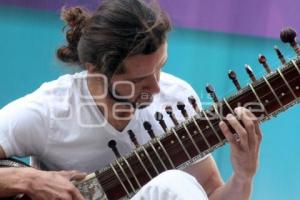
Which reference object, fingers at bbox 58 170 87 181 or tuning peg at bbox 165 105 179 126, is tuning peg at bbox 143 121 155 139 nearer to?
tuning peg at bbox 165 105 179 126

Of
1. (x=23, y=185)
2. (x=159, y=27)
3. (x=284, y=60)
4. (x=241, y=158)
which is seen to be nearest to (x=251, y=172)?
(x=241, y=158)

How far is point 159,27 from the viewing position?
1046 millimetres

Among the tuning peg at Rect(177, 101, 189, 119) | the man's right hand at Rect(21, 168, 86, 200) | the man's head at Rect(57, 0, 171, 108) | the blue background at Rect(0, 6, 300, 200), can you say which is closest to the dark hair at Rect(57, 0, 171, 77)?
the man's head at Rect(57, 0, 171, 108)

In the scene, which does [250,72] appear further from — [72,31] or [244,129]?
[72,31]

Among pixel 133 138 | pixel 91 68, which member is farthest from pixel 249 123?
pixel 91 68

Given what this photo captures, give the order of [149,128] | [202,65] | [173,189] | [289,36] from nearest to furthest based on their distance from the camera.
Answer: [173,189], [289,36], [149,128], [202,65]

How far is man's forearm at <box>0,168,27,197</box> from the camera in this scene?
3.41ft

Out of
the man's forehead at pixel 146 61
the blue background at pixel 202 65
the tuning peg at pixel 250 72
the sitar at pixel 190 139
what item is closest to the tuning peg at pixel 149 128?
the sitar at pixel 190 139

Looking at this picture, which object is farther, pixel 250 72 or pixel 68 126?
pixel 68 126

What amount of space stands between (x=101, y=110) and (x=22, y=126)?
0.50 ft

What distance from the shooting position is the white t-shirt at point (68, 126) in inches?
42.4

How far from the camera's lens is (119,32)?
1.05 meters

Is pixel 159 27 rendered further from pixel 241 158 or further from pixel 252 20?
pixel 252 20

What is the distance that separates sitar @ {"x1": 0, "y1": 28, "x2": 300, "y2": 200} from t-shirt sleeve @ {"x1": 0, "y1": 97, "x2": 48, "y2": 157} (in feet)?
0.11
